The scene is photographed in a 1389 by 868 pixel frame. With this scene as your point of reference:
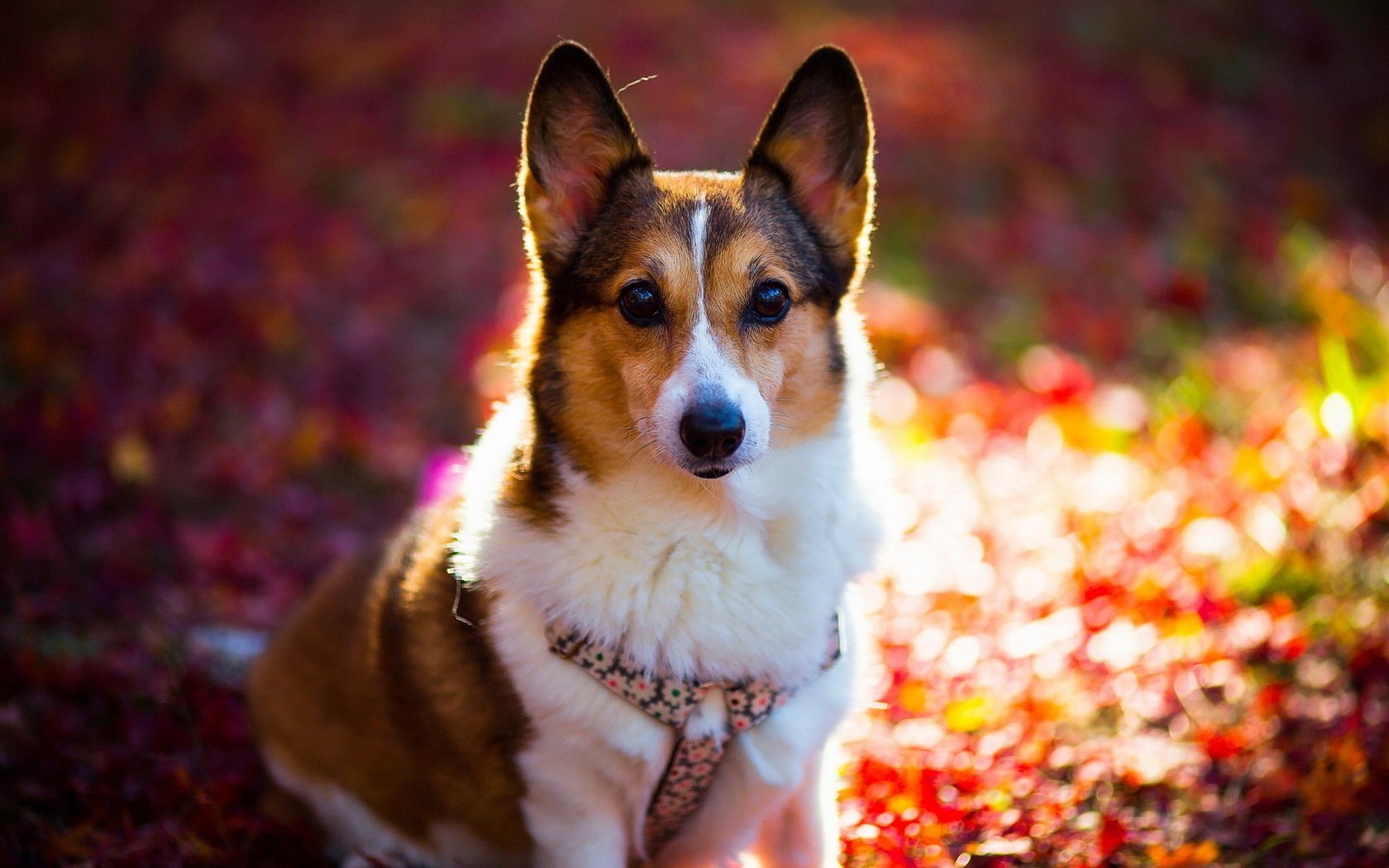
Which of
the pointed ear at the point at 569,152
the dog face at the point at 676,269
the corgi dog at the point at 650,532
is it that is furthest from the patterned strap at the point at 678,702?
the pointed ear at the point at 569,152

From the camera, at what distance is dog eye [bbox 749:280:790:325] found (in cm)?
288

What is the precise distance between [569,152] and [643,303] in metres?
0.50

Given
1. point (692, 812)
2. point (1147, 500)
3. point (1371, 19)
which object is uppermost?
point (1371, 19)

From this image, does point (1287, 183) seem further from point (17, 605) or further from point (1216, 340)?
point (17, 605)

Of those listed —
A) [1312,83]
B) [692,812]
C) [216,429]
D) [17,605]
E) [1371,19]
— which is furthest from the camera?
[1371,19]

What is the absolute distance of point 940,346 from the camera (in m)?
7.21

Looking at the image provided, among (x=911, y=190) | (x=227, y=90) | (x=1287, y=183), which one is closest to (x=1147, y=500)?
(x=911, y=190)

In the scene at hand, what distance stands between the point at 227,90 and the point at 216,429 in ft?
15.1

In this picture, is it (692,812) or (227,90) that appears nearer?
(692,812)

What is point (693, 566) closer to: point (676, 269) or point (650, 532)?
point (650, 532)

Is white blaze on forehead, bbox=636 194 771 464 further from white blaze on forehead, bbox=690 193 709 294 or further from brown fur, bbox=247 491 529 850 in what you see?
brown fur, bbox=247 491 529 850

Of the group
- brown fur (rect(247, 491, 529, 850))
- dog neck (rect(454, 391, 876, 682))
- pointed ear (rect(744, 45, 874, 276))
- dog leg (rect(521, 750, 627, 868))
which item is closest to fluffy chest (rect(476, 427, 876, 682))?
dog neck (rect(454, 391, 876, 682))

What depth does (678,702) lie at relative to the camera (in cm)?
267

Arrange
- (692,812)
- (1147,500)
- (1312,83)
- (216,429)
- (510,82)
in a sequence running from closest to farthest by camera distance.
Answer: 1. (692,812)
2. (1147,500)
3. (216,429)
4. (510,82)
5. (1312,83)
